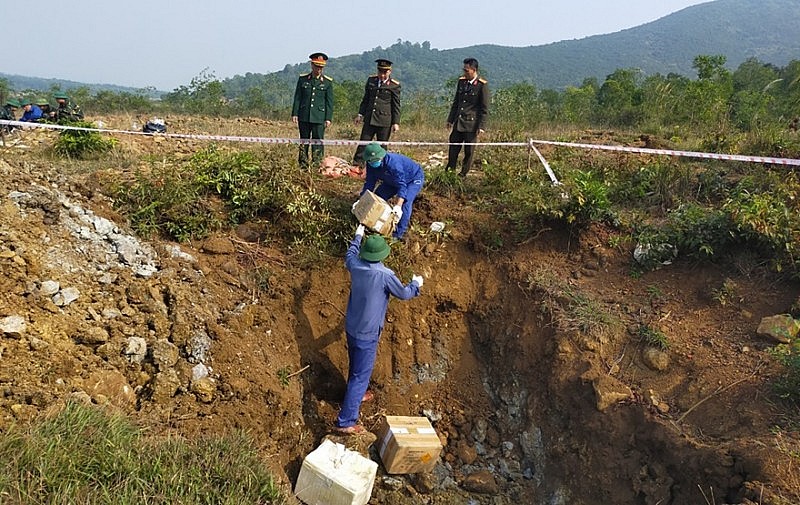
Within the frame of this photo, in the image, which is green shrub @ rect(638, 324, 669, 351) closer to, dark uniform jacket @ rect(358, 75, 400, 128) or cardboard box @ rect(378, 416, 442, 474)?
cardboard box @ rect(378, 416, 442, 474)

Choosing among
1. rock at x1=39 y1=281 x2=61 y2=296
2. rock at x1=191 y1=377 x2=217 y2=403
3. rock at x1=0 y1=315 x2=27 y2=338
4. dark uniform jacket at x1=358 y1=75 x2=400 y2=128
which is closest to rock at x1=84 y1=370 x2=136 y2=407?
rock at x1=191 y1=377 x2=217 y2=403

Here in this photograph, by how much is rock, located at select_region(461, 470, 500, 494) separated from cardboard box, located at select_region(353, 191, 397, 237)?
232cm

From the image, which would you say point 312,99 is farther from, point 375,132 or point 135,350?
point 135,350

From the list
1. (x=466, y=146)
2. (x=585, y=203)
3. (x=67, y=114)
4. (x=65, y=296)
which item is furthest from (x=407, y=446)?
(x=67, y=114)

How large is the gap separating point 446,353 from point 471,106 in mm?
3149

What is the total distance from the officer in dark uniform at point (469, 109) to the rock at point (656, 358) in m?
3.24

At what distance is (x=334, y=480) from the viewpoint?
131 inches

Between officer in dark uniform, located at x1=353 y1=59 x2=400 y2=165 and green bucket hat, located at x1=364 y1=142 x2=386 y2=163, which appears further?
officer in dark uniform, located at x1=353 y1=59 x2=400 y2=165

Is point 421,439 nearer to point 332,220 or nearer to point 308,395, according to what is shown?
point 308,395

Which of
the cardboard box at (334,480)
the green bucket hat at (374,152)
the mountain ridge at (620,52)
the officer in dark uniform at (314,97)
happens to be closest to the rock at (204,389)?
the cardboard box at (334,480)

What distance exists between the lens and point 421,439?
13.0 ft

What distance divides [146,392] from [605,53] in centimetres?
15712

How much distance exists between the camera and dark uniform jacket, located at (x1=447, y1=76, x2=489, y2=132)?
6.26 metres

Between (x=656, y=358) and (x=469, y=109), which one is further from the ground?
(x=469, y=109)
